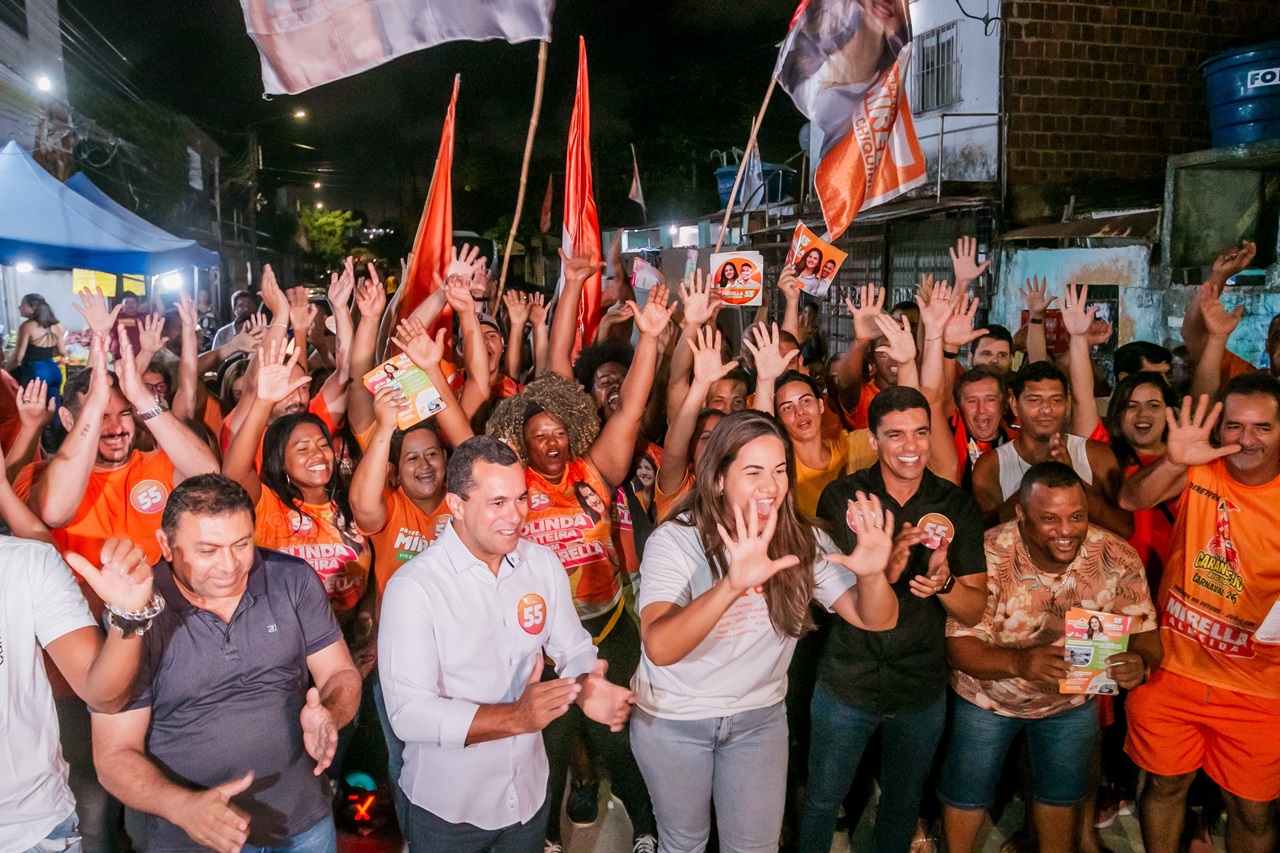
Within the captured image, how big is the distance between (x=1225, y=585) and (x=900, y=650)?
1355mm

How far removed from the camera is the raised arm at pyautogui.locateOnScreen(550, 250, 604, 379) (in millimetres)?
5711

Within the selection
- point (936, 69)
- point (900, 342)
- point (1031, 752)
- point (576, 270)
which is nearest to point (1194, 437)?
point (900, 342)

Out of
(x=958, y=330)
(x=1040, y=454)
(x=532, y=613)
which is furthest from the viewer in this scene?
(x=958, y=330)

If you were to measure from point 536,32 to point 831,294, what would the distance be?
10.2 m

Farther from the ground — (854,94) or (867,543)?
(854,94)

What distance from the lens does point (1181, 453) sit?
12.5ft

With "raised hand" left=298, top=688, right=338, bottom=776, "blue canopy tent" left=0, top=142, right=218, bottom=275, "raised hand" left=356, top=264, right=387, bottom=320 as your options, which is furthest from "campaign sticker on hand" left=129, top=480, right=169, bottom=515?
"blue canopy tent" left=0, top=142, right=218, bottom=275

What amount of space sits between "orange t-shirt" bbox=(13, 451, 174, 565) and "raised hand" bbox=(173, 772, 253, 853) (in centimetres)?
170

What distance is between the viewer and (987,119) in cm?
1224

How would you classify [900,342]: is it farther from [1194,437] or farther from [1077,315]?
[1194,437]

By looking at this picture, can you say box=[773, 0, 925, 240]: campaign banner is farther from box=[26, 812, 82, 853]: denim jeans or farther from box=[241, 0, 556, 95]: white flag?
box=[26, 812, 82, 853]: denim jeans

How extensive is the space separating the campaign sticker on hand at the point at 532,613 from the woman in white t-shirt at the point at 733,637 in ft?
1.15

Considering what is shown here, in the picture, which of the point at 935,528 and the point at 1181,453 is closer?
the point at 935,528

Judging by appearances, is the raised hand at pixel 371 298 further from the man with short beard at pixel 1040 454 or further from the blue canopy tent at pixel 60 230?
the blue canopy tent at pixel 60 230
